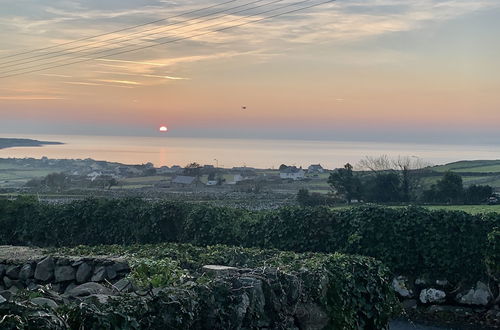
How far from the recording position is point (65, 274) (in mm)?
9297

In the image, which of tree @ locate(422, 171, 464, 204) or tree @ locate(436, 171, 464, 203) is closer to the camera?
tree @ locate(436, 171, 464, 203)

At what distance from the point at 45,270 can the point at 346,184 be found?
78.6 ft

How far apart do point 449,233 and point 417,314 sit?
6.78 ft

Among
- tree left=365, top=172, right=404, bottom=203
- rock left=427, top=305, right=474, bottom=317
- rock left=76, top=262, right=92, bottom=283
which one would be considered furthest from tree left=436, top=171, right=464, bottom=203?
rock left=76, top=262, right=92, bottom=283

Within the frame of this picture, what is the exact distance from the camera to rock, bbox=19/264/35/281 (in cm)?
955

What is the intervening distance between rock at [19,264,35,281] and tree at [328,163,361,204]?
76.1 ft

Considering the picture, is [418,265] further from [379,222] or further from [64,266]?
[64,266]

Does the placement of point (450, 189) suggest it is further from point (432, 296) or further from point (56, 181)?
point (56, 181)

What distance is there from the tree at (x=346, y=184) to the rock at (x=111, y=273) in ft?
76.3

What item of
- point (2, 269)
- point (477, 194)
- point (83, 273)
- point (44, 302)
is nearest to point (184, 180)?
point (477, 194)

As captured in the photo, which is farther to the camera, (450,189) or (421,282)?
(450,189)

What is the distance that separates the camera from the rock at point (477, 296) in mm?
13328

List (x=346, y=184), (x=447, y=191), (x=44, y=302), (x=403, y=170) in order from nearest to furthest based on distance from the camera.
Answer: (x=44, y=302) → (x=447, y=191) → (x=346, y=184) → (x=403, y=170)

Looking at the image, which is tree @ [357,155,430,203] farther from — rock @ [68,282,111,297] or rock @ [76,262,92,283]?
rock @ [68,282,111,297]
